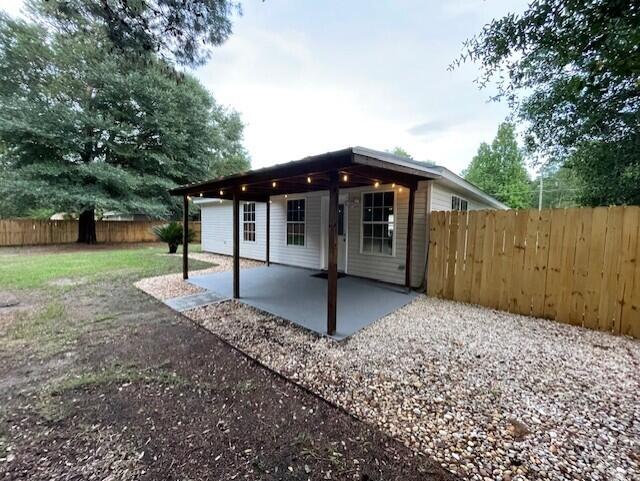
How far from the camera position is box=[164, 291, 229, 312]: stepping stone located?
456 cm

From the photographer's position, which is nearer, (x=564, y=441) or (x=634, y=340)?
(x=564, y=441)

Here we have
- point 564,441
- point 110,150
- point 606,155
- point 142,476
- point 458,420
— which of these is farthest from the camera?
point 110,150

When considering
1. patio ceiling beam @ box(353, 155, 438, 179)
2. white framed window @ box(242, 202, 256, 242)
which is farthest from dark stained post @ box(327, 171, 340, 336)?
white framed window @ box(242, 202, 256, 242)

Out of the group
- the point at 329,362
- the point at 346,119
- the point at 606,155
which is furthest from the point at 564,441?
the point at 346,119

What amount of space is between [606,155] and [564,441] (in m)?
7.90

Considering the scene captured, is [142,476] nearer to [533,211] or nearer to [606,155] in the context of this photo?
[533,211]

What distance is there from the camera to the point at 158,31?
141 inches

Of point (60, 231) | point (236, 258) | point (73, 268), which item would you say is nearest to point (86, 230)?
point (60, 231)

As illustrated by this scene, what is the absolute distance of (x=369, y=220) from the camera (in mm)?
6445

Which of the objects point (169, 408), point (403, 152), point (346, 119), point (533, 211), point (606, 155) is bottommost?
point (169, 408)

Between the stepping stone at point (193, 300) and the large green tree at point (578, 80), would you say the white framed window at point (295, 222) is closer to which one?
the stepping stone at point (193, 300)

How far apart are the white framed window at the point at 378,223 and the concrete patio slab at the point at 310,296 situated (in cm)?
83

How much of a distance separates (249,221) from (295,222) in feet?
8.24

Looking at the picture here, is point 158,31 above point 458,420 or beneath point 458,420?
above
